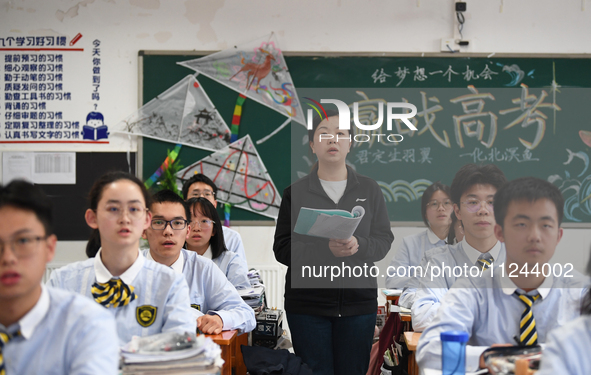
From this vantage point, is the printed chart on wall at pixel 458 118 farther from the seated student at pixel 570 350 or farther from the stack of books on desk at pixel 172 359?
the seated student at pixel 570 350

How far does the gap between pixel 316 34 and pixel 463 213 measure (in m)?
2.35

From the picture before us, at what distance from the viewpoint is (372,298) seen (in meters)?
2.34

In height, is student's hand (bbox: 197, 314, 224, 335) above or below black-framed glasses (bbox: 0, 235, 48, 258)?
below

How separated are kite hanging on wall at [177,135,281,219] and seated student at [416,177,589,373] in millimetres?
Answer: 2546

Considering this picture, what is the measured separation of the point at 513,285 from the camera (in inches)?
61.7

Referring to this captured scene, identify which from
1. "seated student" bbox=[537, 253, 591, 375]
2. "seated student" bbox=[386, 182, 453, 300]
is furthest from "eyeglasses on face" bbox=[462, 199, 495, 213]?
"seated student" bbox=[537, 253, 591, 375]

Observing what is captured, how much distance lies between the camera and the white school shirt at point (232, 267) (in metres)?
2.73

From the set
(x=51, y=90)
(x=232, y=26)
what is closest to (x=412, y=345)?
(x=232, y=26)

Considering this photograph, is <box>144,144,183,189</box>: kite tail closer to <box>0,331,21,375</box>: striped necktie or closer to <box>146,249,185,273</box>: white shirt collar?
<box>146,249,185,273</box>: white shirt collar

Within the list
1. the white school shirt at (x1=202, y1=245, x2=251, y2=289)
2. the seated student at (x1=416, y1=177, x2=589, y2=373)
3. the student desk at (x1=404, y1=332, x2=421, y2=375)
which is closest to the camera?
the seated student at (x1=416, y1=177, x2=589, y2=373)

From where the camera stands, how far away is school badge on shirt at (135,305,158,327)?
1.61 metres

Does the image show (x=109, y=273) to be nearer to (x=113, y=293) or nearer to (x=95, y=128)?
(x=113, y=293)

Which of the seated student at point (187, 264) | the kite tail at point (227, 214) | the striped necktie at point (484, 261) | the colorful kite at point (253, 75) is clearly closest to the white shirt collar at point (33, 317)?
the seated student at point (187, 264)

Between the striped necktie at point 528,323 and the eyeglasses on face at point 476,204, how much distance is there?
66cm
